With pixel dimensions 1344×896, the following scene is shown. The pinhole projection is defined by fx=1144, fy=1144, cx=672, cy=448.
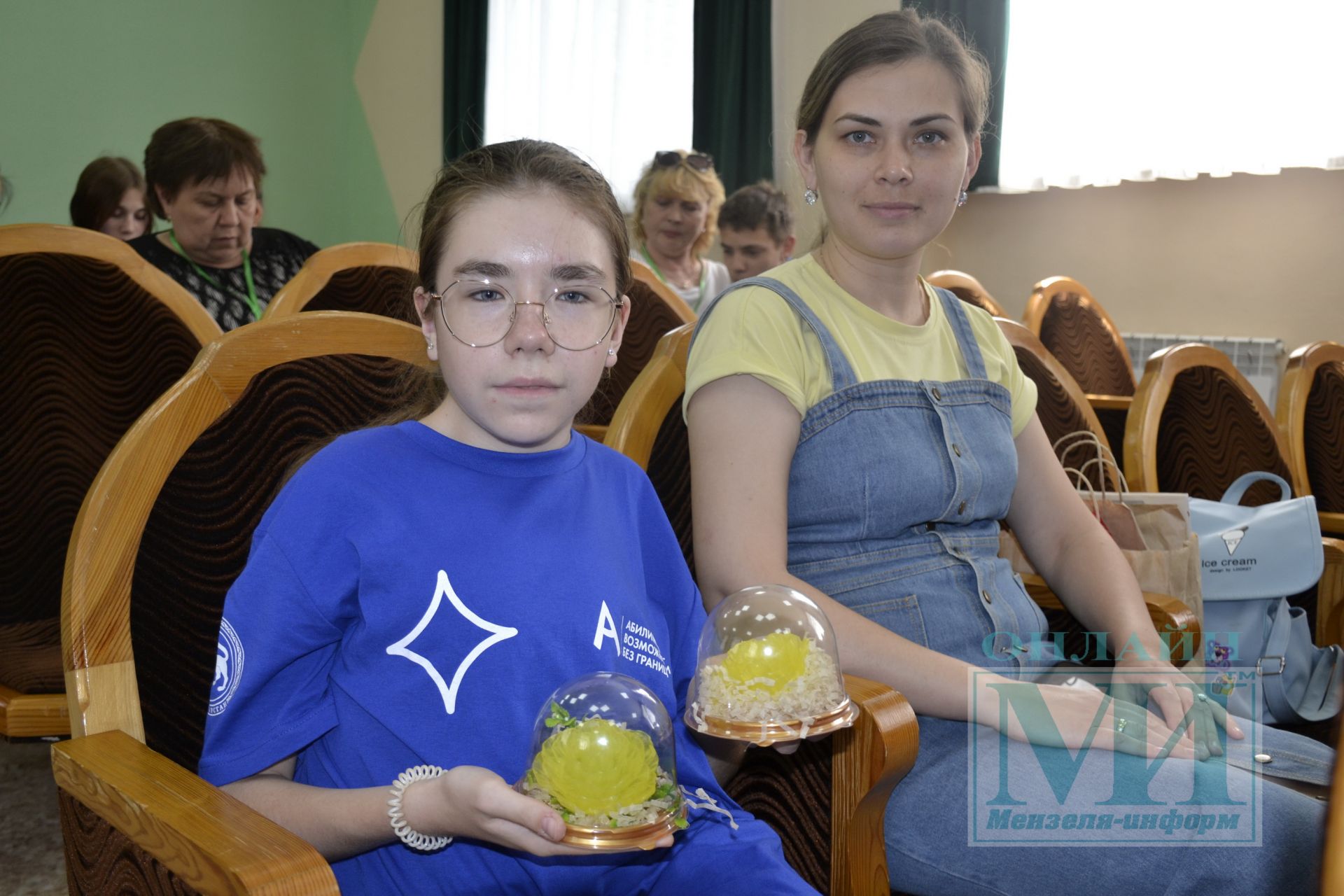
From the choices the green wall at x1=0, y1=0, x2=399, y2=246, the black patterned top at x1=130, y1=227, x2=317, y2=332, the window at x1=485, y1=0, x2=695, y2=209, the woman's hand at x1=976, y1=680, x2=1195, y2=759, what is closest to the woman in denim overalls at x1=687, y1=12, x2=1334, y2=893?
the woman's hand at x1=976, y1=680, x2=1195, y2=759

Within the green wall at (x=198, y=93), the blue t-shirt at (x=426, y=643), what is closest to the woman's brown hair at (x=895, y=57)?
the blue t-shirt at (x=426, y=643)

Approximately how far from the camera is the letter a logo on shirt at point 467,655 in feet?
3.21

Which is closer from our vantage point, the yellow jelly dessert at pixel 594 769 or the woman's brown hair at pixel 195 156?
the yellow jelly dessert at pixel 594 769

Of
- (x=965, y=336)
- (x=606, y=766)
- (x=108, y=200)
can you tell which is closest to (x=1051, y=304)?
(x=965, y=336)

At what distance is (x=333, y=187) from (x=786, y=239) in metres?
4.80

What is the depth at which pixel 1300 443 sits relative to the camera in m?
2.78

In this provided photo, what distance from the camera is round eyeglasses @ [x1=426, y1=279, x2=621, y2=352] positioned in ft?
3.40

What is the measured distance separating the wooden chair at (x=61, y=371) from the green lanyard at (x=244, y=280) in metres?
1.23

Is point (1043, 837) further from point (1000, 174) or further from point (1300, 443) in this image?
point (1000, 174)

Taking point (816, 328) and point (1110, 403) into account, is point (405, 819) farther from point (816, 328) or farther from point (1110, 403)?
point (1110, 403)

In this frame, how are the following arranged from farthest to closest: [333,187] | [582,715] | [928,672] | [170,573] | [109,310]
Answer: [333,187], [109,310], [928,672], [170,573], [582,715]

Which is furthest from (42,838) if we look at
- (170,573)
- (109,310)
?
(170,573)

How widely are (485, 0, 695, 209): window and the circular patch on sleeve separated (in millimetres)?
5456

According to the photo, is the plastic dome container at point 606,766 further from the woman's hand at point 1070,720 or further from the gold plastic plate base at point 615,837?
the woman's hand at point 1070,720
